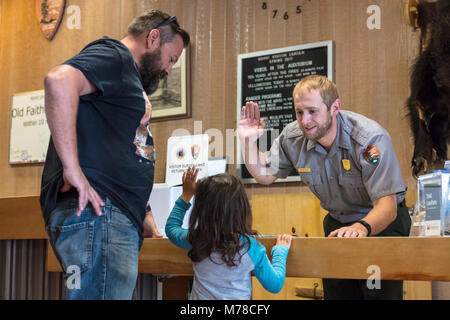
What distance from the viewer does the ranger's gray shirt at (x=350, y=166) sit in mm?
2229

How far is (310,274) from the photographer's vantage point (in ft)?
6.08

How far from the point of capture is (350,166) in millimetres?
2334

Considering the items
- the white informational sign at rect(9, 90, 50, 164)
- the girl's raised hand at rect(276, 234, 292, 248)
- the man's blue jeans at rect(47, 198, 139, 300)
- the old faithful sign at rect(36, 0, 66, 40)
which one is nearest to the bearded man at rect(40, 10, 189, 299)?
the man's blue jeans at rect(47, 198, 139, 300)

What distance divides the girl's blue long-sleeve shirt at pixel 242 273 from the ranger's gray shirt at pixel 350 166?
0.60 metres

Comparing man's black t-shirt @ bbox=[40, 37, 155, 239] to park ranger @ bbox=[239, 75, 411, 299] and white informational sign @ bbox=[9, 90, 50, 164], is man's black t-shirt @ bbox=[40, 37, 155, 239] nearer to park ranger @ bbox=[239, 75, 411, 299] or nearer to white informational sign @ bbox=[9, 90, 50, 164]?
park ranger @ bbox=[239, 75, 411, 299]

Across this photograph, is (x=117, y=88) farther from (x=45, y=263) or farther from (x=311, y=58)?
(x=311, y=58)

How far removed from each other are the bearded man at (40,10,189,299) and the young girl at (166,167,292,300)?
36 cm

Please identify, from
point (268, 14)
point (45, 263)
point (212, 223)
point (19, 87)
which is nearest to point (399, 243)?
point (212, 223)

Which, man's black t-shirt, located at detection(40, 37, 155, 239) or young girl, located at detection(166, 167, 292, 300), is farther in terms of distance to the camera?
young girl, located at detection(166, 167, 292, 300)

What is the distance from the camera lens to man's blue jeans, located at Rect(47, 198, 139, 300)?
1374 mm

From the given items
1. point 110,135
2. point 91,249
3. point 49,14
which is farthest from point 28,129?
point 91,249

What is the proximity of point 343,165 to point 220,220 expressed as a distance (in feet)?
2.38

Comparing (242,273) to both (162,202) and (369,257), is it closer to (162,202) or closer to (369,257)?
(369,257)

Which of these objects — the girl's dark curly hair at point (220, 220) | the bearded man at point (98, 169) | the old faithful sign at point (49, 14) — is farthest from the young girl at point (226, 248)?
the old faithful sign at point (49, 14)
